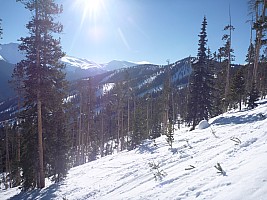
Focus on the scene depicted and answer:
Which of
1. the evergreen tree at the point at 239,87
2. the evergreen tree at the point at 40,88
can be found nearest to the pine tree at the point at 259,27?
the evergreen tree at the point at 239,87

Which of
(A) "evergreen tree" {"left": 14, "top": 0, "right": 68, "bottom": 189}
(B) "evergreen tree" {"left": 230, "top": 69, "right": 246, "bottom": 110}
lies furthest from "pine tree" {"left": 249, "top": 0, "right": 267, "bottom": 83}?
(A) "evergreen tree" {"left": 14, "top": 0, "right": 68, "bottom": 189}

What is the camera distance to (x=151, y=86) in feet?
591

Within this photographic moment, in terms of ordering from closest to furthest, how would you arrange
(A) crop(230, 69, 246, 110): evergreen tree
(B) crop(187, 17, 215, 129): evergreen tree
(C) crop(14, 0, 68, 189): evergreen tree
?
(C) crop(14, 0, 68, 189): evergreen tree
(A) crop(230, 69, 246, 110): evergreen tree
(B) crop(187, 17, 215, 129): evergreen tree

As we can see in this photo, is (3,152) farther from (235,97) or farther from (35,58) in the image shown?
(235,97)

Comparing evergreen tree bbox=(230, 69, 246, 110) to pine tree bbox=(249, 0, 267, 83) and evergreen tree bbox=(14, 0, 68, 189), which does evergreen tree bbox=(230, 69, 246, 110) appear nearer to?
pine tree bbox=(249, 0, 267, 83)

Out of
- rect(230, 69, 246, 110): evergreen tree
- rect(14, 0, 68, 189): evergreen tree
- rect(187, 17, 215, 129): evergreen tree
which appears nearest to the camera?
rect(14, 0, 68, 189): evergreen tree

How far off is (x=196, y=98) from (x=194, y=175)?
19.7 metres

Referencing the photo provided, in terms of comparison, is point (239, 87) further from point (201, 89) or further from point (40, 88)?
point (40, 88)

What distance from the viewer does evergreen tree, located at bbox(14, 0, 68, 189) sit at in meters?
14.7

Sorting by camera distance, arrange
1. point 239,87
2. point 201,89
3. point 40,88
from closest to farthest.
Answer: point 40,88 < point 239,87 < point 201,89

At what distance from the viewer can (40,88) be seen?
14.7 metres

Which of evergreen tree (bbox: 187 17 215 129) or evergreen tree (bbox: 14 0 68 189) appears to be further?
evergreen tree (bbox: 187 17 215 129)

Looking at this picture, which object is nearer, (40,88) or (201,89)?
(40,88)

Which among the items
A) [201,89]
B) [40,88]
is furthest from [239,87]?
[40,88]
